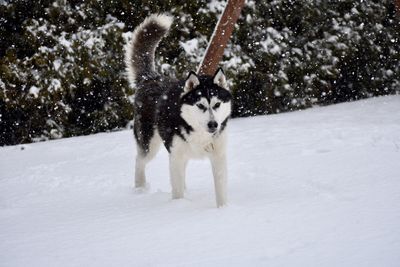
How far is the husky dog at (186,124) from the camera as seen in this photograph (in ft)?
12.4

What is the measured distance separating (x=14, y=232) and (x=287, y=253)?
2.12 metres

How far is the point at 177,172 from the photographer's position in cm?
403

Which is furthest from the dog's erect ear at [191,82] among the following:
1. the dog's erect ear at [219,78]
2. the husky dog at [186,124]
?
the dog's erect ear at [219,78]

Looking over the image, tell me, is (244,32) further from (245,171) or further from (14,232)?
(14,232)

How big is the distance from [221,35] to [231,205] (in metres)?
3.53

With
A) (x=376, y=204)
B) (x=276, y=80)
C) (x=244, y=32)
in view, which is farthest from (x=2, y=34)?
(x=376, y=204)

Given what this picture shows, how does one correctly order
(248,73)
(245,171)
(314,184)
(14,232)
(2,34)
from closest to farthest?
(14,232)
(314,184)
(245,171)
(2,34)
(248,73)

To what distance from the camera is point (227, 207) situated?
365 centimetres

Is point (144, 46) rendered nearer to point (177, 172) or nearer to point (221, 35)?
point (221, 35)

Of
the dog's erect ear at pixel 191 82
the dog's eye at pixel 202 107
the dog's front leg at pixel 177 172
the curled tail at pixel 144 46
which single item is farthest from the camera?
the curled tail at pixel 144 46

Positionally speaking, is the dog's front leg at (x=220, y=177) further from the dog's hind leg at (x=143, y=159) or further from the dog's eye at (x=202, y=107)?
the dog's hind leg at (x=143, y=159)

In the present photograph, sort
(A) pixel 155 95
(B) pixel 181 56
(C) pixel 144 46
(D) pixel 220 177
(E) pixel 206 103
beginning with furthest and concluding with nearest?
(B) pixel 181 56 < (C) pixel 144 46 < (A) pixel 155 95 < (D) pixel 220 177 < (E) pixel 206 103

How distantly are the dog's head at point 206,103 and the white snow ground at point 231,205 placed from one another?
2.27 ft

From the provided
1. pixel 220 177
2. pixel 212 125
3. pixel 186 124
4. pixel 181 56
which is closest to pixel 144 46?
pixel 186 124
